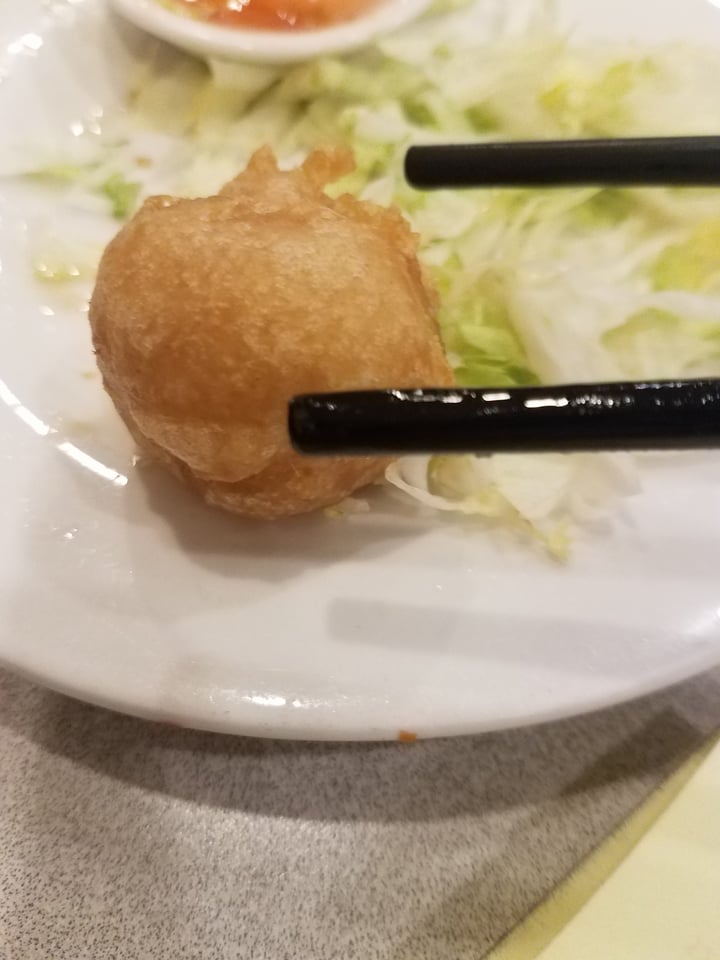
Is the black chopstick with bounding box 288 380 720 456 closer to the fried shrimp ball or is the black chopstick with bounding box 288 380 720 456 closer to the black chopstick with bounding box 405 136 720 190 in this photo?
the fried shrimp ball

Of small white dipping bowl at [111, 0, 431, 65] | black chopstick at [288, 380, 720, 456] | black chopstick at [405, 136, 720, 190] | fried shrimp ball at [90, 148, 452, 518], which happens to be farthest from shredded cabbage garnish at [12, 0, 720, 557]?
black chopstick at [288, 380, 720, 456]

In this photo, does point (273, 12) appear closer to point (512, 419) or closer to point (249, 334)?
point (249, 334)

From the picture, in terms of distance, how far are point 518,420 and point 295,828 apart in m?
0.86

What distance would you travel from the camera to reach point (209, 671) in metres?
1.14

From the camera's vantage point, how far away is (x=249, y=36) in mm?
1949

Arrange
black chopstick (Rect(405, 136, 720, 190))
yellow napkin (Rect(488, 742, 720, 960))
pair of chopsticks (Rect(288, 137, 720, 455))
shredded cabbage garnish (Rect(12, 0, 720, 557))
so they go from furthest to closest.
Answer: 1. shredded cabbage garnish (Rect(12, 0, 720, 557))
2. black chopstick (Rect(405, 136, 720, 190))
3. yellow napkin (Rect(488, 742, 720, 960))
4. pair of chopsticks (Rect(288, 137, 720, 455))

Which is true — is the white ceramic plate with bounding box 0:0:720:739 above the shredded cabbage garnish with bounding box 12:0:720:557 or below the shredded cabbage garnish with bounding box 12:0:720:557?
below

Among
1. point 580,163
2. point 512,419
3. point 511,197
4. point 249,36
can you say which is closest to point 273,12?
point 249,36

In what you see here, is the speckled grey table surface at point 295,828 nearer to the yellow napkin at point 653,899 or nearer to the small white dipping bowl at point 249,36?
the yellow napkin at point 653,899

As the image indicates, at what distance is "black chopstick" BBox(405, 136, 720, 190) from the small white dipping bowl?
943mm

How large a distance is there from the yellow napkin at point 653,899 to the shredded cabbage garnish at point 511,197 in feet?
1.30

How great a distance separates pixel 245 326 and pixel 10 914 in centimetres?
93

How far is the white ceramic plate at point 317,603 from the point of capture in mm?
1114

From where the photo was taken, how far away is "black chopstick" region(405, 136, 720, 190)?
1.17m
